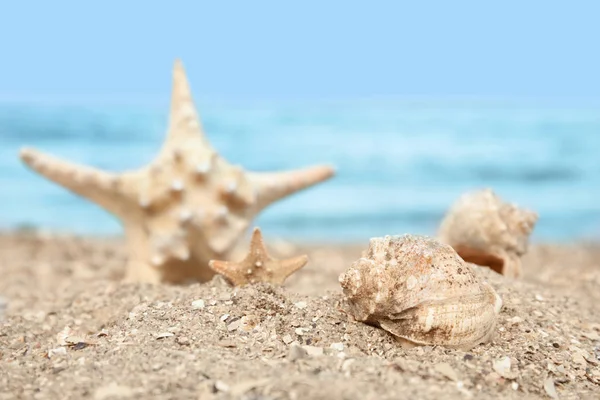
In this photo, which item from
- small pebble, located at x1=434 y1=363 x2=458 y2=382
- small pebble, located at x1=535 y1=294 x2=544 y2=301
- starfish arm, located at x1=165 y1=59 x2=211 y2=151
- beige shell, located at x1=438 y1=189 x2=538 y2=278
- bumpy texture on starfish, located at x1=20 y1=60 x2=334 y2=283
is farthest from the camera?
starfish arm, located at x1=165 y1=59 x2=211 y2=151

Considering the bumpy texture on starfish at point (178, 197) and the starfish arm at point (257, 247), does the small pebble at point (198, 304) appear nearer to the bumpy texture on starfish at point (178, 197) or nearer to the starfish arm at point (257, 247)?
the starfish arm at point (257, 247)

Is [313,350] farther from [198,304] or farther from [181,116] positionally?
[181,116]

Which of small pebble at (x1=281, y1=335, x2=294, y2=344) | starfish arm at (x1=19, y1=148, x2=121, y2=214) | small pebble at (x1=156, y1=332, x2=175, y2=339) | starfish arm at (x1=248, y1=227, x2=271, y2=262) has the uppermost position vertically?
starfish arm at (x1=19, y1=148, x2=121, y2=214)

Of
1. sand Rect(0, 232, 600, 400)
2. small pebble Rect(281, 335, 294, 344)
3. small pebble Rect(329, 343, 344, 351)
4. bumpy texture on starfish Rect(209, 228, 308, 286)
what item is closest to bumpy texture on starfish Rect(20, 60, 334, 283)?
sand Rect(0, 232, 600, 400)

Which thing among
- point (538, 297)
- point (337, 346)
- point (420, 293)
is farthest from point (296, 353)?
point (538, 297)

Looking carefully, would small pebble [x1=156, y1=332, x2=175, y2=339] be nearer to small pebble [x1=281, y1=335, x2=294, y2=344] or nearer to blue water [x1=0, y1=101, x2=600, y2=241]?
small pebble [x1=281, y1=335, x2=294, y2=344]

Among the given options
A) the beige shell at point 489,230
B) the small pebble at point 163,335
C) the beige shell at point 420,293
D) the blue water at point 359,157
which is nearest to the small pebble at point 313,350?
the beige shell at point 420,293
